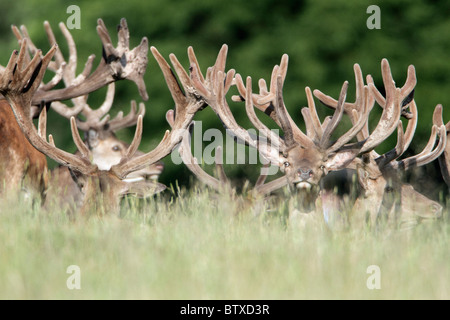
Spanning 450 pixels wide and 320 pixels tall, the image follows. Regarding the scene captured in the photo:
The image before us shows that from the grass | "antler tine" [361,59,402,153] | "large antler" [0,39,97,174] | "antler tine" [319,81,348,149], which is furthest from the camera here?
"large antler" [0,39,97,174]

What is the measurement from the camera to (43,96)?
19.8ft

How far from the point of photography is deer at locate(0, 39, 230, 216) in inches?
199

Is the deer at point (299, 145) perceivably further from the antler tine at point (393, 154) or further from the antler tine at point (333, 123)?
the antler tine at point (393, 154)

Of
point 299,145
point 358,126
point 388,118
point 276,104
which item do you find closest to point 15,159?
point 276,104

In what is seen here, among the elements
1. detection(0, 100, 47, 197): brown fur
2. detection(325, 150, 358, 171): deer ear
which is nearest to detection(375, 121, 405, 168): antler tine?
detection(325, 150, 358, 171): deer ear

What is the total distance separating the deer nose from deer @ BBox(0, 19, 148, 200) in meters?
1.79

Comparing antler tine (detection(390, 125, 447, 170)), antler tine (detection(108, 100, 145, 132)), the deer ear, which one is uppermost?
antler tine (detection(108, 100, 145, 132))

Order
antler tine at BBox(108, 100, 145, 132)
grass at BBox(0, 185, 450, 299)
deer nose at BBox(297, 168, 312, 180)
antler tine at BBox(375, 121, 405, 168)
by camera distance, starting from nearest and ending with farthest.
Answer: grass at BBox(0, 185, 450, 299), deer nose at BBox(297, 168, 312, 180), antler tine at BBox(375, 121, 405, 168), antler tine at BBox(108, 100, 145, 132)

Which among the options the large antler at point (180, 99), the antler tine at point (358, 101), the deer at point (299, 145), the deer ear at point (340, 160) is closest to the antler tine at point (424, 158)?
the antler tine at point (358, 101)

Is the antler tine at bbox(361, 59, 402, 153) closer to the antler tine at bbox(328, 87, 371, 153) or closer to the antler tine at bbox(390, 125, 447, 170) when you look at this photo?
the antler tine at bbox(328, 87, 371, 153)

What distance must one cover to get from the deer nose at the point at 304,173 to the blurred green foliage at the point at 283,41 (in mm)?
2876

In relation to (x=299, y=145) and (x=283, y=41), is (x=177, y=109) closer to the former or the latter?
(x=299, y=145)

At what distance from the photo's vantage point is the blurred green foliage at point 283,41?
8219 millimetres
